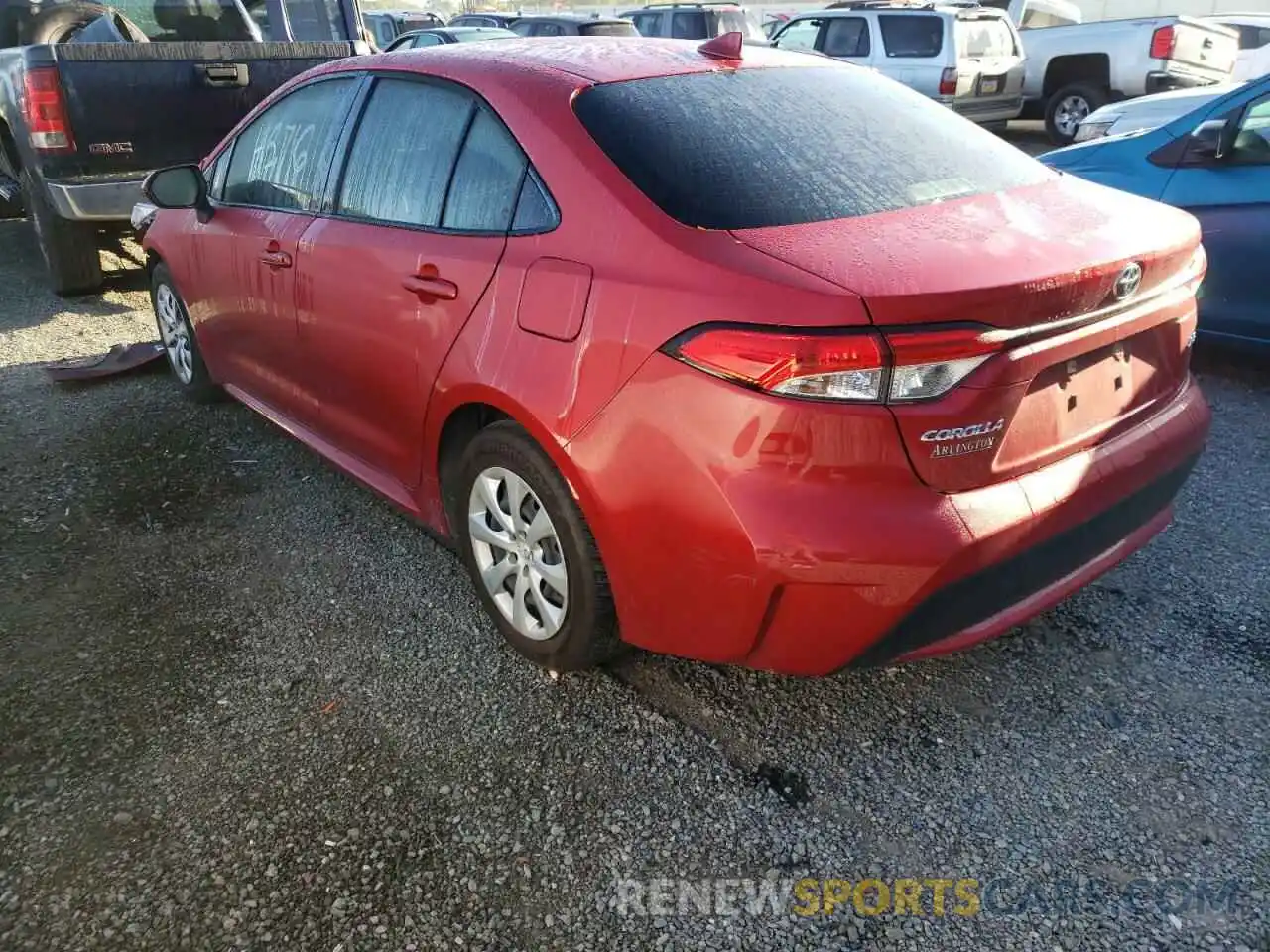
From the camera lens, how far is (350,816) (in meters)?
2.29

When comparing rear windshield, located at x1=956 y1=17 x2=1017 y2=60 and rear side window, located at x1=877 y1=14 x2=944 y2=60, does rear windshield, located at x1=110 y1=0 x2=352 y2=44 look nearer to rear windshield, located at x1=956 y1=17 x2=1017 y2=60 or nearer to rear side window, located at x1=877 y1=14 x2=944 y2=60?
rear side window, located at x1=877 y1=14 x2=944 y2=60

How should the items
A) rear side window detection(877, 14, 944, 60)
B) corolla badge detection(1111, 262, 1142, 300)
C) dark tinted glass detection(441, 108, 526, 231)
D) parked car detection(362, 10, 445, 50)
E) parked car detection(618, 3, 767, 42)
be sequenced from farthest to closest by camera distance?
parked car detection(362, 10, 445, 50)
parked car detection(618, 3, 767, 42)
rear side window detection(877, 14, 944, 60)
dark tinted glass detection(441, 108, 526, 231)
corolla badge detection(1111, 262, 1142, 300)

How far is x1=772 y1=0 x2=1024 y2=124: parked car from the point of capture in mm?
11484

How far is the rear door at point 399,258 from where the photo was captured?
104 inches

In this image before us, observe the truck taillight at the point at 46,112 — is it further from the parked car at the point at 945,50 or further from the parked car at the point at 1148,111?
the parked car at the point at 945,50

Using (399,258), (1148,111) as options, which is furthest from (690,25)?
(399,258)

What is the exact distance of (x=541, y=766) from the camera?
2436 millimetres

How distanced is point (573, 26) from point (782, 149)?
11756 millimetres

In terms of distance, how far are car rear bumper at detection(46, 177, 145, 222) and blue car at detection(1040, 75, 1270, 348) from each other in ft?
18.8

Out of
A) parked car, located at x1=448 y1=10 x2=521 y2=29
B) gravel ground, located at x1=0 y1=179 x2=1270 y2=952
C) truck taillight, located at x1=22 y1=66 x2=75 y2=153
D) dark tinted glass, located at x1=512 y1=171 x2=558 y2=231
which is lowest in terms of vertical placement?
gravel ground, located at x1=0 y1=179 x2=1270 y2=952

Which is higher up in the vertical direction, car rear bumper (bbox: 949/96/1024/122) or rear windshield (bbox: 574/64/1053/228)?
rear windshield (bbox: 574/64/1053/228)

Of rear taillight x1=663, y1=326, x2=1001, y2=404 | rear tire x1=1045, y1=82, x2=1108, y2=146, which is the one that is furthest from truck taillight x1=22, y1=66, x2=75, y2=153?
rear tire x1=1045, y1=82, x2=1108, y2=146

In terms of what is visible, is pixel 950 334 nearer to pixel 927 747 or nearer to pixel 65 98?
pixel 927 747

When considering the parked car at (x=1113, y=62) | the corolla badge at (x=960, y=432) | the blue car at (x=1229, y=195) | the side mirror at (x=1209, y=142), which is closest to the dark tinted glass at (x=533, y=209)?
the corolla badge at (x=960, y=432)
